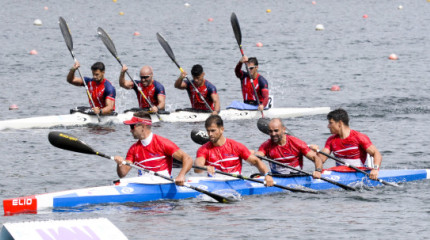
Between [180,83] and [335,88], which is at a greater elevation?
[180,83]

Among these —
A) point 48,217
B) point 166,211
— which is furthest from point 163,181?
point 48,217

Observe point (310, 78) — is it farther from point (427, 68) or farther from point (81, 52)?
point (81, 52)

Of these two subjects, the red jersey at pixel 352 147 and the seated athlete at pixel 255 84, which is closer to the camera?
the red jersey at pixel 352 147

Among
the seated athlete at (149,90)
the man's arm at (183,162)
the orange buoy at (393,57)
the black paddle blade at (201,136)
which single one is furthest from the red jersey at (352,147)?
the orange buoy at (393,57)

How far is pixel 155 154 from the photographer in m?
12.0

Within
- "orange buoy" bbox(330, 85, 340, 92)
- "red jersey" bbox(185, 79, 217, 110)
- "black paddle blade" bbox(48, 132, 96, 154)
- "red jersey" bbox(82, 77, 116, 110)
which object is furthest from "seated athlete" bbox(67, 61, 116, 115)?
"orange buoy" bbox(330, 85, 340, 92)

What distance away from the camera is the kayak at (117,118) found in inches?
743

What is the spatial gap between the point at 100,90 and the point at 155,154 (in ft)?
22.8

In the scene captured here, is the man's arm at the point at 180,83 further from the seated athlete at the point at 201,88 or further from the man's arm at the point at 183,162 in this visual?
the man's arm at the point at 183,162

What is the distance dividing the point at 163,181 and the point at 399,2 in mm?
46033

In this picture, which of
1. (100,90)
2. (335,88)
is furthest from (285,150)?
(335,88)

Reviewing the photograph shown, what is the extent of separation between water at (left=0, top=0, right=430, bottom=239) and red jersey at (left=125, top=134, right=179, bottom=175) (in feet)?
1.92

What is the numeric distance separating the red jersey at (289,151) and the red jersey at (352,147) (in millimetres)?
632

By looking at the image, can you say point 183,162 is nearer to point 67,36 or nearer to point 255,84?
point 255,84
